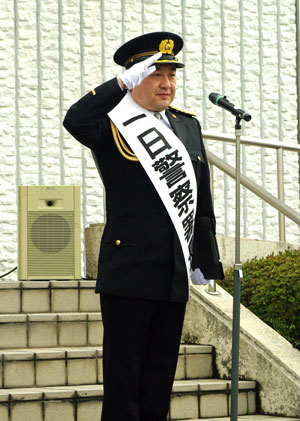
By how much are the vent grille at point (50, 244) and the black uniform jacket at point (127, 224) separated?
3.03 m

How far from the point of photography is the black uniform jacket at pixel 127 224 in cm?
379

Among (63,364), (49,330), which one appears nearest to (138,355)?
(63,364)

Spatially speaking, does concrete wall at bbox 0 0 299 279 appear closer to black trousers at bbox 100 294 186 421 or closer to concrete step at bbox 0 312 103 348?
concrete step at bbox 0 312 103 348

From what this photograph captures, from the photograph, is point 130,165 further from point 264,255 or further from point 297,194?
point 297,194

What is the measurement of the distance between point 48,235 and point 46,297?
2.20 feet

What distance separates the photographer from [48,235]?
6984 millimetres

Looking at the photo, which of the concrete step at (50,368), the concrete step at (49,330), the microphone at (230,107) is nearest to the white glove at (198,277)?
the microphone at (230,107)

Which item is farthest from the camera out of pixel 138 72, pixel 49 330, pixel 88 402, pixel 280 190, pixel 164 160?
pixel 280 190

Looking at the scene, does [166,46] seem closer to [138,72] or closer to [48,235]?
[138,72]

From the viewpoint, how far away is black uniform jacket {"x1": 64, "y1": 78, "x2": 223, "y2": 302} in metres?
3.79

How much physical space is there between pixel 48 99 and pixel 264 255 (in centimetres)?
271

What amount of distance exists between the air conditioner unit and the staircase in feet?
1.27

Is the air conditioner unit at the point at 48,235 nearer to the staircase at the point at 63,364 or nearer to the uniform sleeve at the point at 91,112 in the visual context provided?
the staircase at the point at 63,364

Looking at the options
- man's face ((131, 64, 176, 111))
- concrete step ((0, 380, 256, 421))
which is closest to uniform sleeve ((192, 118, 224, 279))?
man's face ((131, 64, 176, 111))
